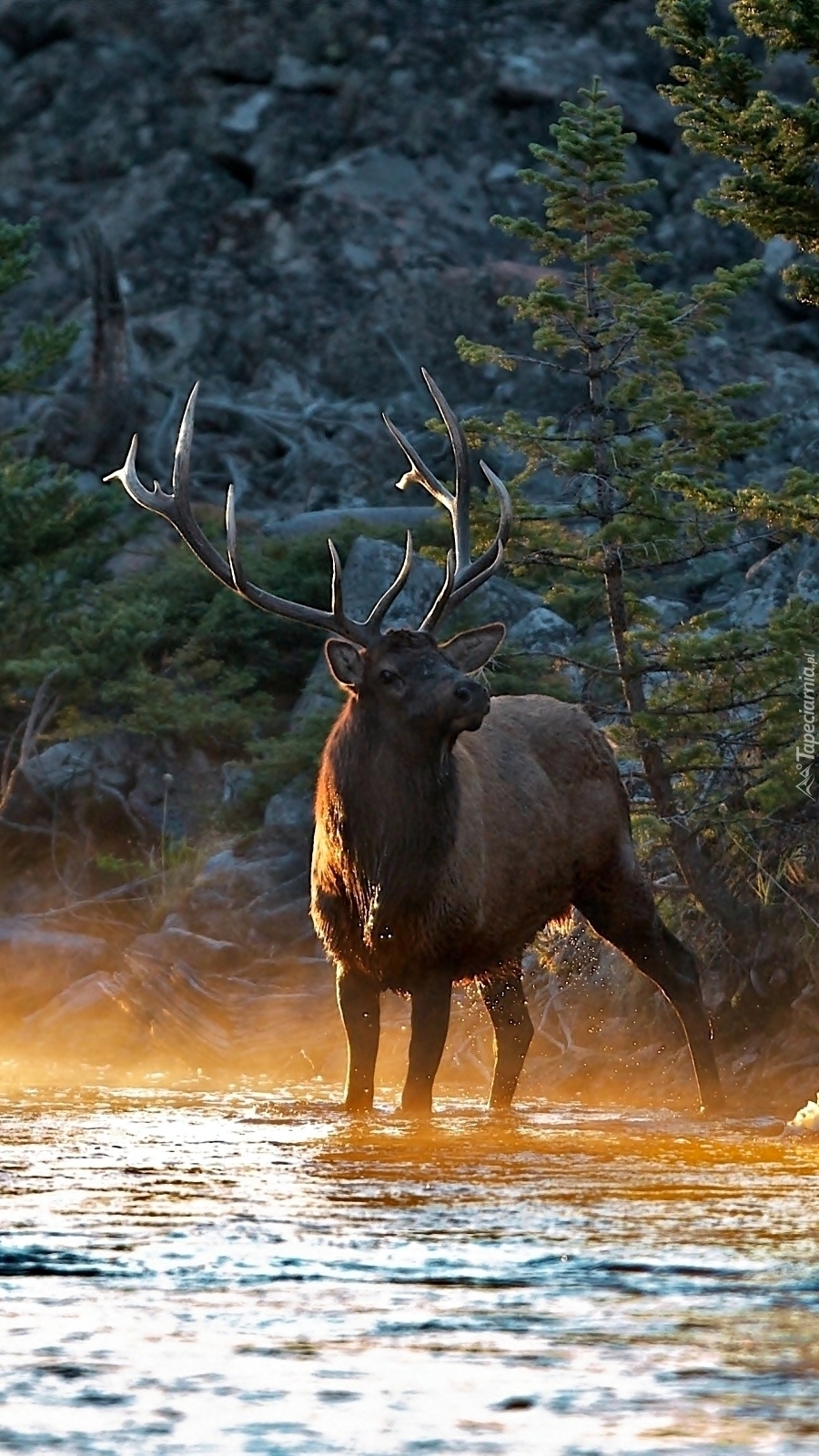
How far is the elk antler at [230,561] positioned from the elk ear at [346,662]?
112 millimetres

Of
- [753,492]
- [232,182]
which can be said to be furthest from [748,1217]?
[232,182]

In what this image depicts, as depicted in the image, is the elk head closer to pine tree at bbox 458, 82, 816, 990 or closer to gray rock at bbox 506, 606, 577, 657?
pine tree at bbox 458, 82, 816, 990

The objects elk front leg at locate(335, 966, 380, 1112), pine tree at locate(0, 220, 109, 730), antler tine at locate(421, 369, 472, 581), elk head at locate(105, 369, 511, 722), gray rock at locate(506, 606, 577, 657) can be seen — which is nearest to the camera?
elk head at locate(105, 369, 511, 722)

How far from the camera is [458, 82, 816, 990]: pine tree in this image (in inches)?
418

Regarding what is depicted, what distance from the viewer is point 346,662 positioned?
29.2ft

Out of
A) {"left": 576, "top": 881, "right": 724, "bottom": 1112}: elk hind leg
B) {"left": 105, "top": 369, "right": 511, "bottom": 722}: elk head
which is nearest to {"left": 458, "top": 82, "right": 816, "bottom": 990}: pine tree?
{"left": 576, "top": 881, "right": 724, "bottom": 1112}: elk hind leg

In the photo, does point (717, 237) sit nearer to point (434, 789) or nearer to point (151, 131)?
point (151, 131)

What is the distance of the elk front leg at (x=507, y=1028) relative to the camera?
1037 centimetres

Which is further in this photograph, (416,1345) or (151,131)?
(151,131)

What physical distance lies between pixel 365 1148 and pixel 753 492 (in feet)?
11.4

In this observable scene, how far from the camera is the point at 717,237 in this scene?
3148 cm

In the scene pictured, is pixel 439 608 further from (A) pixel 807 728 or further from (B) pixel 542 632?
(B) pixel 542 632

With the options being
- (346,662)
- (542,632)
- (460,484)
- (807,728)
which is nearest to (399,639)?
(346,662)

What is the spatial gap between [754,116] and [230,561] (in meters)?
2.83
